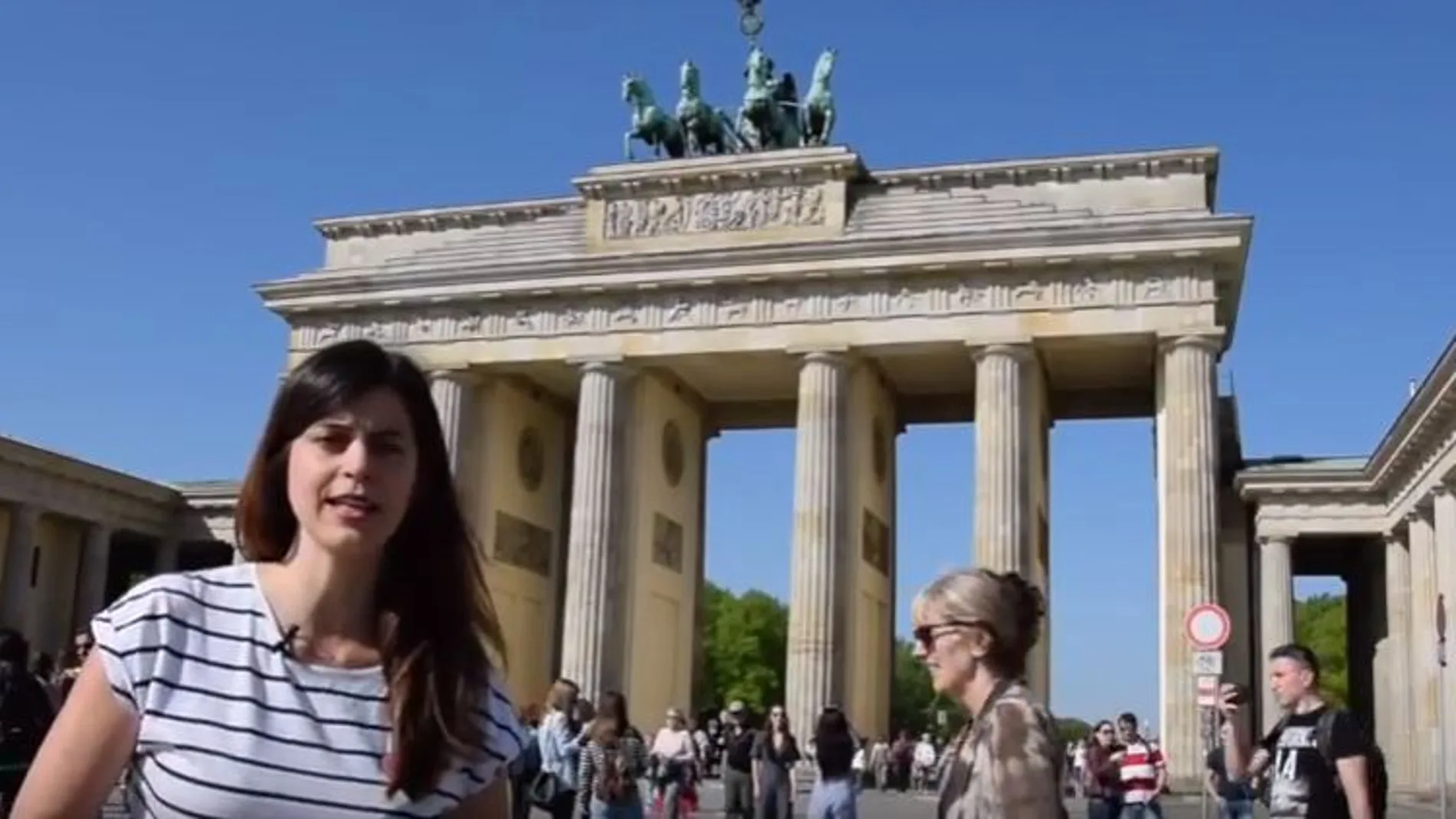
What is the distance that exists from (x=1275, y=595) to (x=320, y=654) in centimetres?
3932

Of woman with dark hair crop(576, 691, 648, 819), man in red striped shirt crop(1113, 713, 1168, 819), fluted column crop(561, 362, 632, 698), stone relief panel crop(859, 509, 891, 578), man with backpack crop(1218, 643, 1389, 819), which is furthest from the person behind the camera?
stone relief panel crop(859, 509, 891, 578)

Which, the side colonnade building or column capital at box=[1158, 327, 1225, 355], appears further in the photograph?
the side colonnade building

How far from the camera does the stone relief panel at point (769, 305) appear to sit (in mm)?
37688

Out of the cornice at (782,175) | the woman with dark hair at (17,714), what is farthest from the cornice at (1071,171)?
the woman with dark hair at (17,714)

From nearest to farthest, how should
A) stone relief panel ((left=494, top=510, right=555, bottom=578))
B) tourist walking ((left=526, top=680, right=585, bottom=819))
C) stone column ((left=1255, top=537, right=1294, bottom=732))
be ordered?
tourist walking ((left=526, top=680, right=585, bottom=819)) → stone column ((left=1255, top=537, right=1294, bottom=732)) → stone relief panel ((left=494, top=510, right=555, bottom=578))

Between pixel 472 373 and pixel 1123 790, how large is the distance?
2662 cm

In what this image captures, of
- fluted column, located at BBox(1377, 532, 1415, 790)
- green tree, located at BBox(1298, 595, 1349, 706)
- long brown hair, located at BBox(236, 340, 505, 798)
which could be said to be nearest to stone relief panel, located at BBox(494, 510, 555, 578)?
fluted column, located at BBox(1377, 532, 1415, 790)

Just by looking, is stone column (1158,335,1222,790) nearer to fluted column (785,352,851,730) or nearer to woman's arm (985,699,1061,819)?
fluted column (785,352,851,730)

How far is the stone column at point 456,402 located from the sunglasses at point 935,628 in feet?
125

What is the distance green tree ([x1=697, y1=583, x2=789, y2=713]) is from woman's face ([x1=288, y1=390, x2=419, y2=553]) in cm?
8506

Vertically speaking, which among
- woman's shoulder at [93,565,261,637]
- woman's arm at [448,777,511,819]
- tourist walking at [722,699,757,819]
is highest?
woman's shoulder at [93,565,261,637]

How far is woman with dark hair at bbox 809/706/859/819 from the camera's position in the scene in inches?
578

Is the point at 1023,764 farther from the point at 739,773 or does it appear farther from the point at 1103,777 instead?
the point at 739,773

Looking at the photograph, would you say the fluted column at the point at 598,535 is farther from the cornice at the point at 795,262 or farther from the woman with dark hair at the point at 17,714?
the woman with dark hair at the point at 17,714
